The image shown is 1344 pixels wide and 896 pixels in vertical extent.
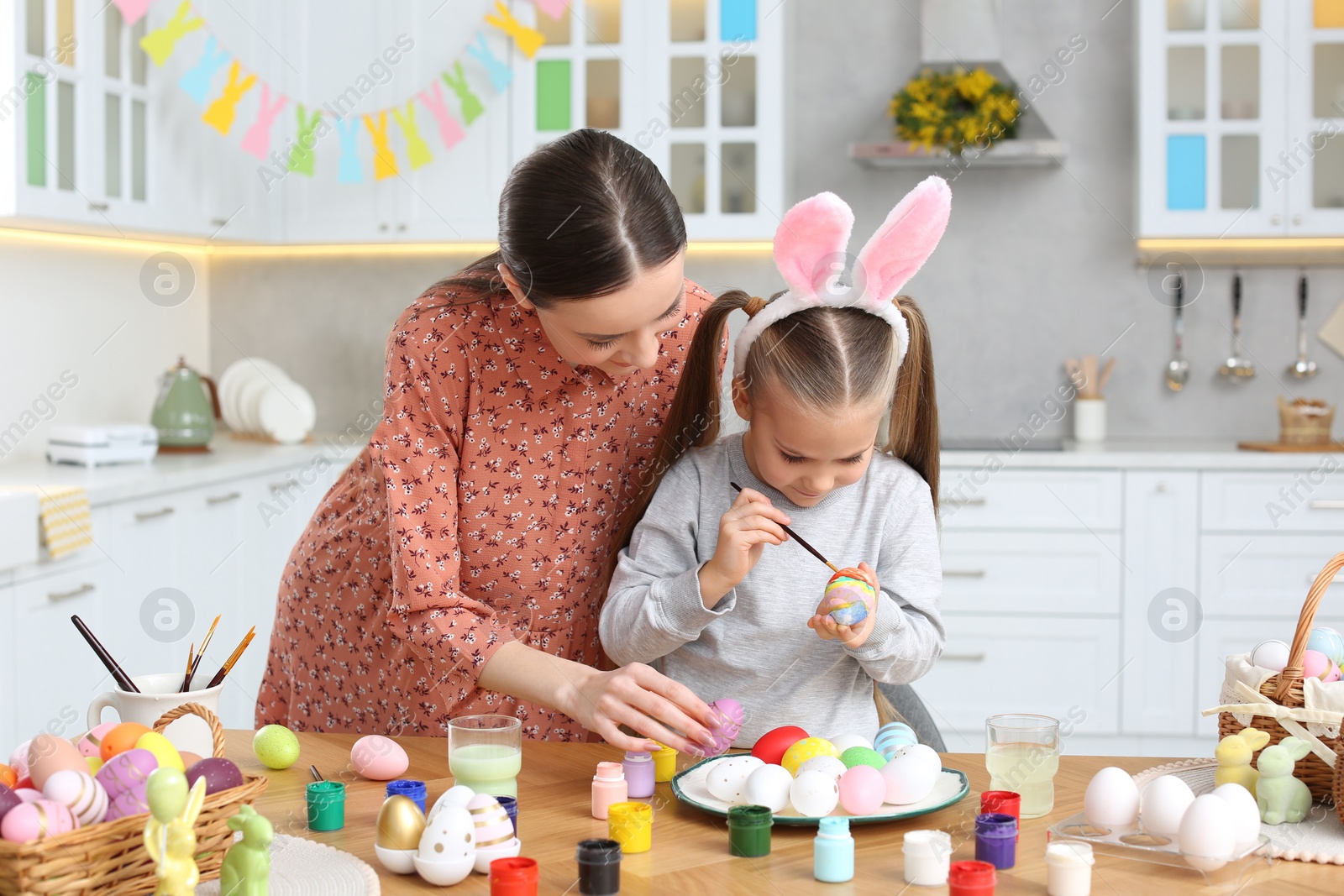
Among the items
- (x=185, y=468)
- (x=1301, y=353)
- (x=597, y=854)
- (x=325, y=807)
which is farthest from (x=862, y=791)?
(x=1301, y=353)

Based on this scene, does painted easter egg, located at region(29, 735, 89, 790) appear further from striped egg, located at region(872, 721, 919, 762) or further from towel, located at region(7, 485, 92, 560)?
towel, located at region(7, 485, 92, 560)

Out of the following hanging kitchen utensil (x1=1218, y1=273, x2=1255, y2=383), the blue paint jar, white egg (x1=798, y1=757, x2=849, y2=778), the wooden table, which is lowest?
the wooden table

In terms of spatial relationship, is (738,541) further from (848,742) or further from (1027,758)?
(1027,758)

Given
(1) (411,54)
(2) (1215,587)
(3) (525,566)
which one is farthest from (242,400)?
(2) (1215,587)

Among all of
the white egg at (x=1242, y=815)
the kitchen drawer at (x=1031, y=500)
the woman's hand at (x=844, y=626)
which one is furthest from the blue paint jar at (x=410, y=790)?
the kitchen drawer at (x=1031, y=500)

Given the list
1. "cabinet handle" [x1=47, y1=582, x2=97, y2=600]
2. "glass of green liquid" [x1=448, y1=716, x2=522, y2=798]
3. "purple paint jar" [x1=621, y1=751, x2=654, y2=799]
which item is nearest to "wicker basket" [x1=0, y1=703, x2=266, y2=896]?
"glass of green liquid" [x1=448, y1=716, x2=522, y2=798]

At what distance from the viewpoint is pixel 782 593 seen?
1.53 metres

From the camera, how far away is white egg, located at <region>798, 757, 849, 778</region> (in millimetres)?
1138

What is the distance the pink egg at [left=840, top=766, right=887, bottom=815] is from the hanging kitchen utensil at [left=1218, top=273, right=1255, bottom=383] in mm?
3111

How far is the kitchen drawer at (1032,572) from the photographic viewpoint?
3414 millimetres

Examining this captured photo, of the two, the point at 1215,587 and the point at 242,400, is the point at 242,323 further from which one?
the point at 1215,587

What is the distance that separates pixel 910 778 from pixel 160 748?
62 cm

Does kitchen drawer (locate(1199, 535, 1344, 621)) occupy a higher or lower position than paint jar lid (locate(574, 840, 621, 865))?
lower

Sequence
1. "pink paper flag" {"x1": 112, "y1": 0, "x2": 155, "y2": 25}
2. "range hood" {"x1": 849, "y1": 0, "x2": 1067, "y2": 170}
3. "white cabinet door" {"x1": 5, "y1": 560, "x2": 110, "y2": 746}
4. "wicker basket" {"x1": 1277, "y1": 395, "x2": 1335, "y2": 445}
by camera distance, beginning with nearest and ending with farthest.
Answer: "white cabinet door" {"x1": 5, "y1": 560, "x2": 110, "y2": 746} < "pink paper flag" {"x1": 112, "y1": 0, "x2": 155, "y2": 25} < "wicker basket" {"x1": 1277, "y1": 395, "x2": 1335, "y2": 445} < "range hood" {"x1": 849, "y1": 0, "x2": 1067, "y2": 170}
